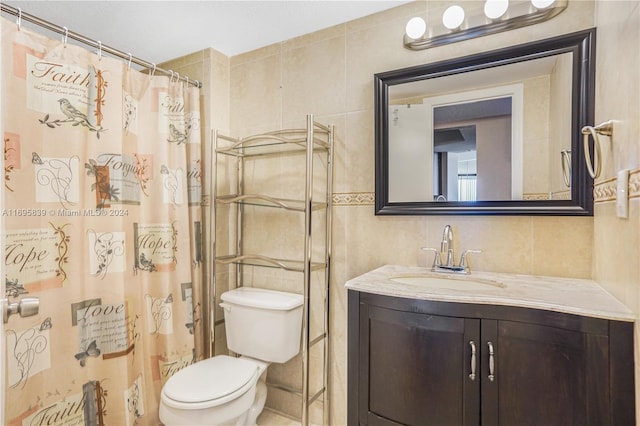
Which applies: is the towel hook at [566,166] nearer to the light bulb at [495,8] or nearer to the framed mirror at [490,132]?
the framed mirror at [490,132]

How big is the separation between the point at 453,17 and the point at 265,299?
5.49ft

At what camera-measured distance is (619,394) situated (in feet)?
3.06

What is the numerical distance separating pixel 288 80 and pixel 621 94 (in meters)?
1.54

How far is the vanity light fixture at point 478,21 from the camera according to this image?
137cm

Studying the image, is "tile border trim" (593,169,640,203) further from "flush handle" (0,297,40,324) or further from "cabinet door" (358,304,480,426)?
"flush handle" (0,297,40,324)

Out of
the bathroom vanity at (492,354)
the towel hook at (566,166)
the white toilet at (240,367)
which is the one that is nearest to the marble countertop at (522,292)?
the bathroom vanity at (492,354)

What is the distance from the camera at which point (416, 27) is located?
5.17 feet

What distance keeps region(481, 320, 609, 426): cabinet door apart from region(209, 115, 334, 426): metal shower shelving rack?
2.76 feet

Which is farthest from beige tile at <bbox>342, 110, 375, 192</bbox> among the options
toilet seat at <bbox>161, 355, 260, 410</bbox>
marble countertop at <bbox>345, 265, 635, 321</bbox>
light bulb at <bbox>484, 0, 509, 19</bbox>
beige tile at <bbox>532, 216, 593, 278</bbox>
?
toilet seat at <bbox>161, 355, 260, 410</bbox>

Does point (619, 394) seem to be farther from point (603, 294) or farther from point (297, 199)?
point (297, 199)

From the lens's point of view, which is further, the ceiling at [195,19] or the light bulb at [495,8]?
the ceiling at [195,19]

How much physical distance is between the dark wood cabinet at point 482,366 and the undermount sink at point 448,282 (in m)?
0.24

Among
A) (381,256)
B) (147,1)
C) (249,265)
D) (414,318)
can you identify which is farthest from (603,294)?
(147,1)

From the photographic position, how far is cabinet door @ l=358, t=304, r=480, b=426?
1128mm
